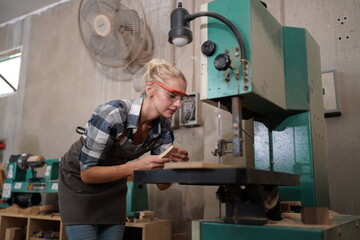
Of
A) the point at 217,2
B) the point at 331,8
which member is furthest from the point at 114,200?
the point at 331,8

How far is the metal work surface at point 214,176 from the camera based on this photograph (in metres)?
0.83

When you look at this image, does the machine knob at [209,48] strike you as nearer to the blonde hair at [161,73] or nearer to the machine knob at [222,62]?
the machine knob at [222,62]

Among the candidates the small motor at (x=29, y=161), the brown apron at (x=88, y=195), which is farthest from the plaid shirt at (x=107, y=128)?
the small motor at (x=29, y=161)

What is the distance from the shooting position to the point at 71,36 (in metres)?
3.34

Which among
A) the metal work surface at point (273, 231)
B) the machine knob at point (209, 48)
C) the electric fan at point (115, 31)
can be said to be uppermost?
the electric fan at point (115, 31)

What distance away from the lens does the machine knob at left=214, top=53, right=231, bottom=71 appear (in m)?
1.07

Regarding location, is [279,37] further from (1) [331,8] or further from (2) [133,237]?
(2) [133,237]

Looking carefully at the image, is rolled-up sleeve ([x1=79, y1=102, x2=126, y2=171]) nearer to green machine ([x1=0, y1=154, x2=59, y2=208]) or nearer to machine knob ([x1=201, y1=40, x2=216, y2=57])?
machine knob ([x1=201, y1=40, x2=216, y2=57])

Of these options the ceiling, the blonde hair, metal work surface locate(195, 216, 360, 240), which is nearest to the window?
the ceiling

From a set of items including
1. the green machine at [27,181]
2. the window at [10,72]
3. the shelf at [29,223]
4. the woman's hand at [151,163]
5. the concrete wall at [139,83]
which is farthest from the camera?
the window at [10,72]

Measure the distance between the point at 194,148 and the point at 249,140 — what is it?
0.87m

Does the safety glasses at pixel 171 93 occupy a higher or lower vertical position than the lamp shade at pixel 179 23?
lower

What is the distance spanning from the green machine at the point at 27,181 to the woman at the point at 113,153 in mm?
1011

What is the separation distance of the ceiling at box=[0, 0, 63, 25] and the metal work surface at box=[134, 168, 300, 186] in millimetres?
3150
